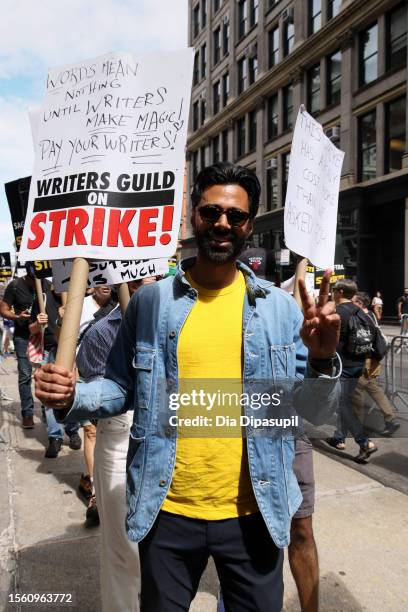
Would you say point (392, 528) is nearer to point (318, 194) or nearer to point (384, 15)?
point (318, 194)

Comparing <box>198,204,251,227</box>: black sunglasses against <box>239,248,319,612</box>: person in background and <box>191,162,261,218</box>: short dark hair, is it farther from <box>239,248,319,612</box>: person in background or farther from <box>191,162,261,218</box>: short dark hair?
<box>239,248,319,612</box>: person in background

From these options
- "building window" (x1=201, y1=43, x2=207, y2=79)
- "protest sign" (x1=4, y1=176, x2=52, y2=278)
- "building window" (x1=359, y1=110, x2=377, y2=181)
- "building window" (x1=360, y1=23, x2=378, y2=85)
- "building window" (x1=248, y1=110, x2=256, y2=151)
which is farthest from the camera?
"building window" (x1=201, y1=43, x2=207, y2=79)

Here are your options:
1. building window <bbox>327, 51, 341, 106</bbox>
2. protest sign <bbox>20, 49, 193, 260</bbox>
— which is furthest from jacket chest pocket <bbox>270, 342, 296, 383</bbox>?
building window <bbox>327, 51, 341, 106</bbox>

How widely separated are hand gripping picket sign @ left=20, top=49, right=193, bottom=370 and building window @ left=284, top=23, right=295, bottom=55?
90.3 ft

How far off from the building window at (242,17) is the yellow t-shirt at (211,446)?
110 ft

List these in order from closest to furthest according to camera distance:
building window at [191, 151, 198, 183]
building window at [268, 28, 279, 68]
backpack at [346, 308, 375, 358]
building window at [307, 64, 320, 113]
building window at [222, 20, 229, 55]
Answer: backpack at [346, 308, 375, 358]
building window at [307, 64, 320, 113]
building window at [268, 28, 279, 68]
building window at [222, 20, 229, 55]
building window at [191, 151, 198, 183]

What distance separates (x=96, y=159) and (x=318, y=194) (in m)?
1.40

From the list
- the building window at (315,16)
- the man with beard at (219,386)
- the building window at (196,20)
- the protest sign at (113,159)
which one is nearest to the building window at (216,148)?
the building window at (196,20)

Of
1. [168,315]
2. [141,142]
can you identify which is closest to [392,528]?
[168,315]

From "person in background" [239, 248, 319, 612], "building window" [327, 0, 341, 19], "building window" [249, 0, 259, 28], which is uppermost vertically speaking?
"building window" [249, 0, 259, 28]

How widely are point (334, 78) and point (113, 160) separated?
81.6 feet

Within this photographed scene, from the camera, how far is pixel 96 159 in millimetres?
2051

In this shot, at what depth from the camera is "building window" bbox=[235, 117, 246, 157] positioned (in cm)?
3198

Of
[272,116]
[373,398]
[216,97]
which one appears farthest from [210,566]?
[216,97]
